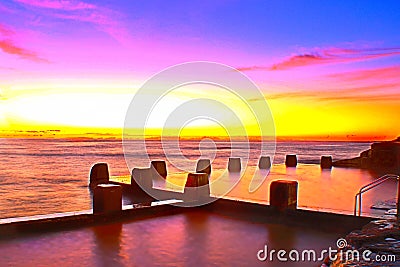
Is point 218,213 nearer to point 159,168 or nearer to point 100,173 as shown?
point 100,173

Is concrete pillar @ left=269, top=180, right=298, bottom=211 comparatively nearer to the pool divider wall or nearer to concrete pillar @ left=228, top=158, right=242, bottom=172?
the pool divider wall

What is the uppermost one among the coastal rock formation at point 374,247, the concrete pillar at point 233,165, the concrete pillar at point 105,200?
the coastal rock formation at point 374,247

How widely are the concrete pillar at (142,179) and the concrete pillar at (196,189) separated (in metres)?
3.57

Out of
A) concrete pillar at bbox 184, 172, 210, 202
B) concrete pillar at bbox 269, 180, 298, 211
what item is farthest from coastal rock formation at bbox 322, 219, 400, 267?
concrete pillar at bbox 184, 172, 210, 202

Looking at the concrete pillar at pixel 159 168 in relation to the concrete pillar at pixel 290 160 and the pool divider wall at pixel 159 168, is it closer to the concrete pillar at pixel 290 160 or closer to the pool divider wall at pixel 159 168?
the pool divider wall at pixel 159 168

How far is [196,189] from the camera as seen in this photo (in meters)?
9.91

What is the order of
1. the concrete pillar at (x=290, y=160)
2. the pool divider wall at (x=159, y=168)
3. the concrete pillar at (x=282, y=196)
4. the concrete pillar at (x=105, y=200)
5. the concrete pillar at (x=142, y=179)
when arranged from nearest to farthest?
the concrete pillar at (x=105, y=200) < the concrete pillar at (x=282, y=196) < the concrete pillar at (x=142, y=179) < the pool divider wall at (x=159, y=168) < the concrete pillar at (x=290, y=160)

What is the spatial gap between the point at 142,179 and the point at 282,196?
20.4 feet

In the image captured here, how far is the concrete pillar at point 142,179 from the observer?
1362 cm

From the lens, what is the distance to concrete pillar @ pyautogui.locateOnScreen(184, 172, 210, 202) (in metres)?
9.94

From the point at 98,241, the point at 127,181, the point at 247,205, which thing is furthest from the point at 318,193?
the point at 98,241

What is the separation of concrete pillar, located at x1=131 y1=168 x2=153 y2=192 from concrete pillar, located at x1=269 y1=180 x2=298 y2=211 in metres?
5.64

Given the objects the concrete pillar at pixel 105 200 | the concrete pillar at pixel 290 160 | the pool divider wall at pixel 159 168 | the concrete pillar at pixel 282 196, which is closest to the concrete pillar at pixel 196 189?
the concrete pillar at pixel 282 196

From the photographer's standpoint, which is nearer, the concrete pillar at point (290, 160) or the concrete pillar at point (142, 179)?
the concrete pillar at point (142, 179)
